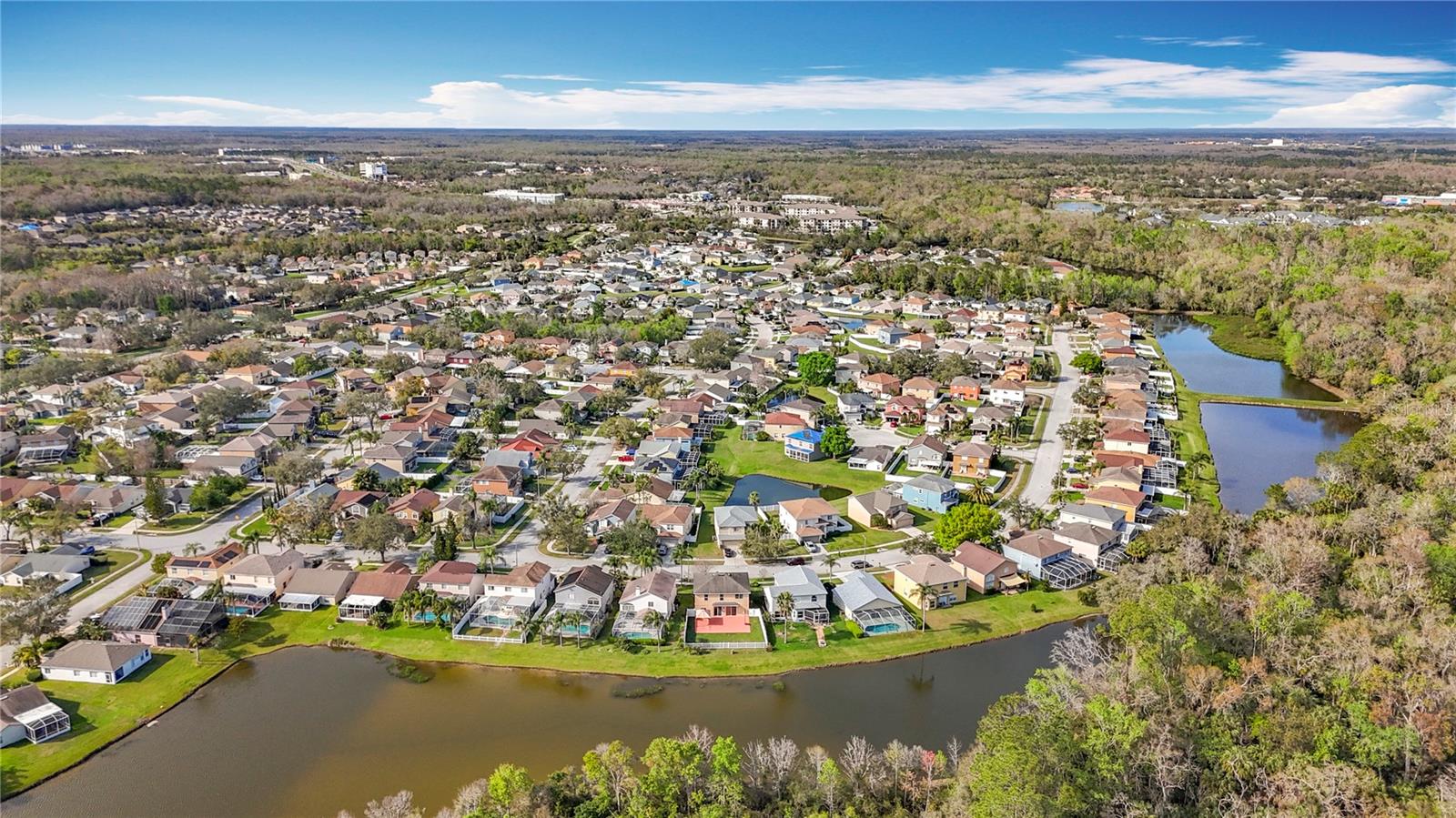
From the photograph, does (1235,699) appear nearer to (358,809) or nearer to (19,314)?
(358,809)

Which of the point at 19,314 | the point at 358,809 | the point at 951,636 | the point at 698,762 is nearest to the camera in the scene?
the point at 698,762

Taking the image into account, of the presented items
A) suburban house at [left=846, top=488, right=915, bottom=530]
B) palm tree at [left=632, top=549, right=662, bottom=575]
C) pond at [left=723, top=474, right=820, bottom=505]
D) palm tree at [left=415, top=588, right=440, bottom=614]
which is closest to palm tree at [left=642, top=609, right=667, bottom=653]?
palm tree at [left=632, top=549, right=662, bottom=575]

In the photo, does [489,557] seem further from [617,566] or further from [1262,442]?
[1262,442]

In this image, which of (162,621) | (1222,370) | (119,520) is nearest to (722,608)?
(162,621)

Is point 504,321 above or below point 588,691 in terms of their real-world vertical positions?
above

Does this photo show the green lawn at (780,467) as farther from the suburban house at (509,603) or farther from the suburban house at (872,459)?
the suburban house at (509,603)

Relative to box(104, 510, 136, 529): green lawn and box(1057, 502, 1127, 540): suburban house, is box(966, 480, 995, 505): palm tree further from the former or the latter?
box(104, 510, 136, 529): green lawn

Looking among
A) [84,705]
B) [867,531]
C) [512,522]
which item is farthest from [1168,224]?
[84,705]
